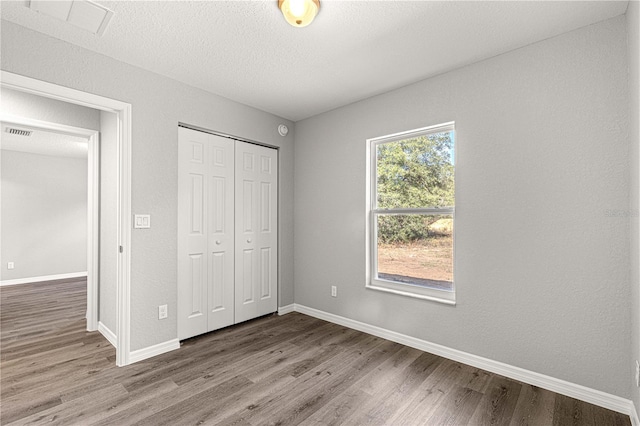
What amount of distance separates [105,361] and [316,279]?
217 centimetres

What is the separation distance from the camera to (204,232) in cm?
313

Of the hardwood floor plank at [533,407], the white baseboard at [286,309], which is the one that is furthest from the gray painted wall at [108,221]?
the hardwood floor plank at [533,407]

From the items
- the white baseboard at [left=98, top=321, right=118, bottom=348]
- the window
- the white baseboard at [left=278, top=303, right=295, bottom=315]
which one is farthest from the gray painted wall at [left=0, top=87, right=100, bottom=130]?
the window

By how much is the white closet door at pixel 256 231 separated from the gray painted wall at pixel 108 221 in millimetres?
1173

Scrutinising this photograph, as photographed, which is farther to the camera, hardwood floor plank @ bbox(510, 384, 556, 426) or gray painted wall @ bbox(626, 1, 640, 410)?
hardwood floor plank @ bbox(510, 384, 556, 426)

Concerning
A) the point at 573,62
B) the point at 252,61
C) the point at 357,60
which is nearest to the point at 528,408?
the point at 573,62

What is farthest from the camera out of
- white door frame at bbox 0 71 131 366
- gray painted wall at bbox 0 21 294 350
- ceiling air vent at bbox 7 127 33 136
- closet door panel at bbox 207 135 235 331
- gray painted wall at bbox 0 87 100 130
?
ceiling air vent at bbox 7 127 33 136

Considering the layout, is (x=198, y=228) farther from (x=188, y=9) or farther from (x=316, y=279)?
(x=188, y=9)

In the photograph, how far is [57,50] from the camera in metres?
2.19

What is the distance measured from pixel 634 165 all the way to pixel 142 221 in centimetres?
347

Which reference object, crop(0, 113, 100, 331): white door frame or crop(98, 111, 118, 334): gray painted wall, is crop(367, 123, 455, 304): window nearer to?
crop(98, 111, 118, 334): gray painted wall

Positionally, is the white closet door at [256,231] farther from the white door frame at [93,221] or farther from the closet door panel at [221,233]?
the white door frame at [93,221]

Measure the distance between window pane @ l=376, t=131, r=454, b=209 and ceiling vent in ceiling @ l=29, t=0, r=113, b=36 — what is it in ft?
8.08

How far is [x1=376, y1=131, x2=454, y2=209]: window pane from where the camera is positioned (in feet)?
8.94
